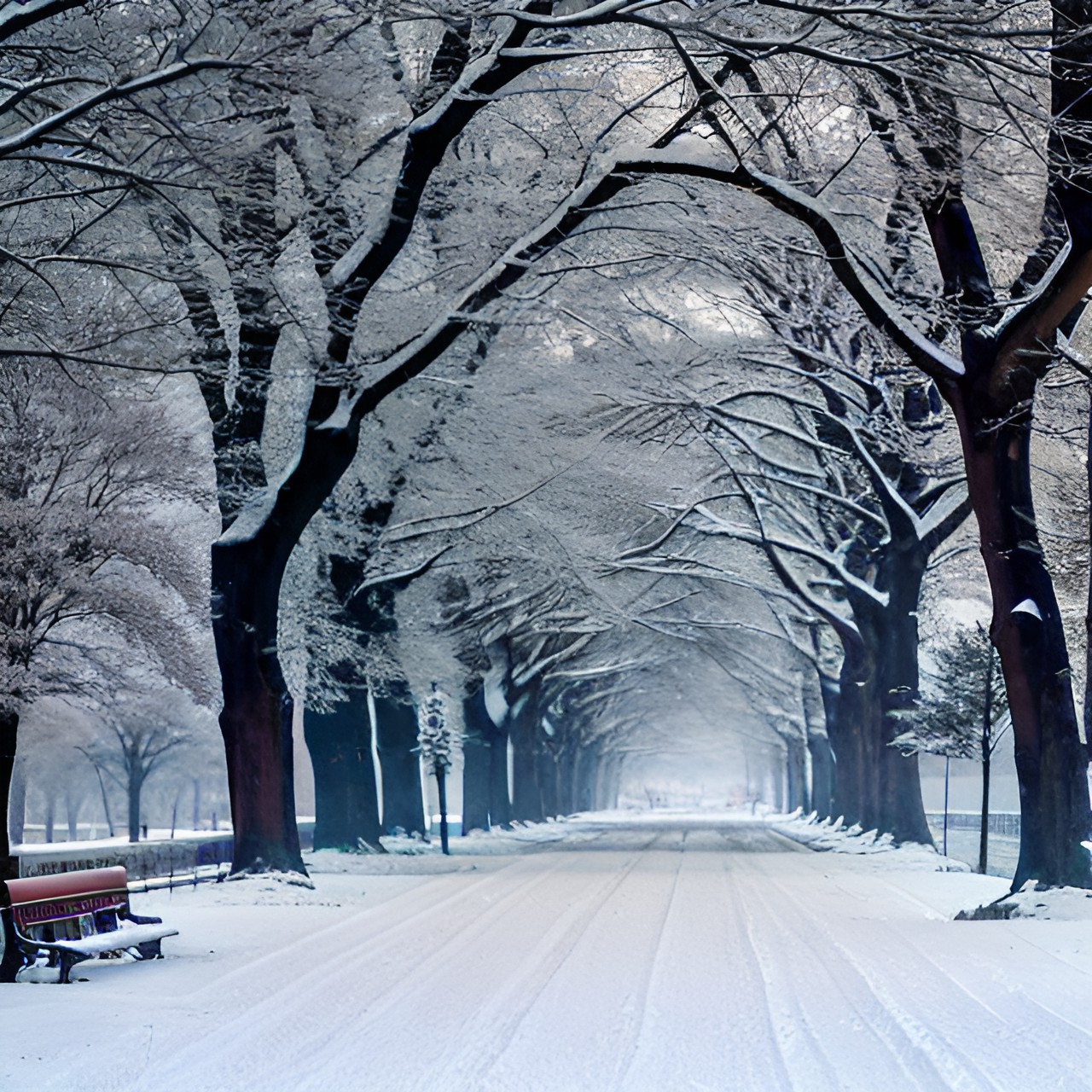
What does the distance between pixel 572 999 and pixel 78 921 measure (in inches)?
174

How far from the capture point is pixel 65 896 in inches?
472

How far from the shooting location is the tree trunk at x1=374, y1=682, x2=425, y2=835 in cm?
3669

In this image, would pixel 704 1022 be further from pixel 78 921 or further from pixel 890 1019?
pixel 78 921

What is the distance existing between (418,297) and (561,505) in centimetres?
1145

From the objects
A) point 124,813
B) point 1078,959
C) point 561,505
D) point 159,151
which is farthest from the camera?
point 124,813

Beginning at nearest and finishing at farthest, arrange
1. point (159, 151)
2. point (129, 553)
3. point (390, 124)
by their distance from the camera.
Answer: point (159, 151) → point (390, 124) → point (129, 553)

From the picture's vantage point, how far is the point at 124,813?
327ft

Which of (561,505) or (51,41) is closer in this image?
(51,41)

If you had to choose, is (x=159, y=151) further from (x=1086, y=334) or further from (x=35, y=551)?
(x=1086, y=334)

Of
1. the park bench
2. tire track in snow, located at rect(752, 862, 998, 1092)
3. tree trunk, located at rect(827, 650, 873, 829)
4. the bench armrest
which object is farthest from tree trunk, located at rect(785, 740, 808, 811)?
the park bench

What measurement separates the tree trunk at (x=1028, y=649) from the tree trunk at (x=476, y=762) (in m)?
28.0

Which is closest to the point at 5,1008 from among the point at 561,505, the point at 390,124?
the point at 390,124

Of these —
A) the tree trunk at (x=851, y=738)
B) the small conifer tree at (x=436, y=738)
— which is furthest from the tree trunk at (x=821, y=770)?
the small conifer tree at (x=436, y=738)

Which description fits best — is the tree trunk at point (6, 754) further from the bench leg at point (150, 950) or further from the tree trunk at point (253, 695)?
the bench leg at point (150, 950)
